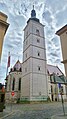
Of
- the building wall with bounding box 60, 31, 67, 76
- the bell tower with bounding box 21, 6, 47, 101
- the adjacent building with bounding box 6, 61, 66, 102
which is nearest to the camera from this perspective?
the building wall with bounding box 60, 31, 67, 76

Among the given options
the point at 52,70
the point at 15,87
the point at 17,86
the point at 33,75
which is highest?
the point at 52,70

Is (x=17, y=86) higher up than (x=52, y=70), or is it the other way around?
(x=52, y=70)

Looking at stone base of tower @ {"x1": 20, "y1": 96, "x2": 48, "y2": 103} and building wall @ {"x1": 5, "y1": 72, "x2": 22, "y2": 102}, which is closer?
stone base of tower @ {"x1": 20, "y1": 96, "x2": 48, "y2": 103}

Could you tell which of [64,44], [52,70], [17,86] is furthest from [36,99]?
[64,44]

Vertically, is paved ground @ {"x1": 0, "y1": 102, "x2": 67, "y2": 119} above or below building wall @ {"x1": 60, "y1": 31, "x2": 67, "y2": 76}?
below

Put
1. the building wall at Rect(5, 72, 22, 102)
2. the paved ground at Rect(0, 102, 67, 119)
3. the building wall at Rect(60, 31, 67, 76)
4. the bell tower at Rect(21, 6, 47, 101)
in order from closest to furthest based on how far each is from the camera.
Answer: the building wall at Rect(60, 31, 67, 76) → the paved ground at Rect(0, 102, 67, 119) → the bell tower at Rect(21, 6, 47, 101) → the building wall at Rect(5, 72, 22, 102)

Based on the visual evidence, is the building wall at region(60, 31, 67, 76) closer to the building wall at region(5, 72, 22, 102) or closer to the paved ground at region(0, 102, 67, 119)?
the paved ground at region(0, 102, 67, 119)

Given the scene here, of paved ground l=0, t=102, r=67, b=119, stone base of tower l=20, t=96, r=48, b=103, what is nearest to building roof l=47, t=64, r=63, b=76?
stone base of tower l=20, t=96, r=48, b=103

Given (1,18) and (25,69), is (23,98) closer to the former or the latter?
(25,69)

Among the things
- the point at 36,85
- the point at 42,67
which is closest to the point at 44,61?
the point at 42,67

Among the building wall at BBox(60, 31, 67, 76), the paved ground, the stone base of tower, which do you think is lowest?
the stone base of tower

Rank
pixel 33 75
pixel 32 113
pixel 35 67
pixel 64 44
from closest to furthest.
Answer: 1. pixel 64 44
2. pixel 32 113
3. pixel 33 75
4. pixel 35 67

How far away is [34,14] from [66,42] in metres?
42.1

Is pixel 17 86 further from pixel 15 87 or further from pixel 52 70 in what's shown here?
pixel 52 70
